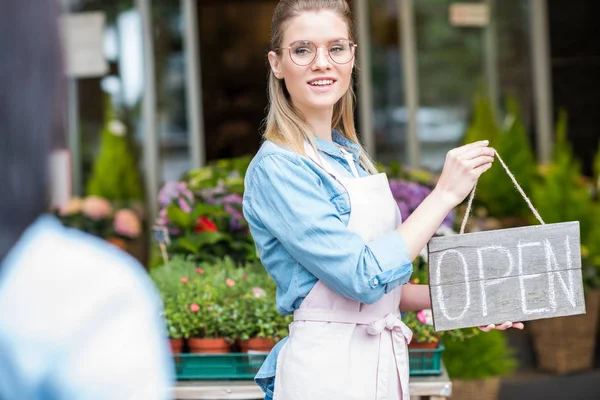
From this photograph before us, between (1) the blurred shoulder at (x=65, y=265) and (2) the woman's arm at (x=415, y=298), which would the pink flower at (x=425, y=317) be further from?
(1) the blurred shoulder at (x=65, y=265)

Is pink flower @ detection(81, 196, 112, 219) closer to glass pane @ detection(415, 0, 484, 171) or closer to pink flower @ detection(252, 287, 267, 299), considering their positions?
glass pane @ detection(415, 0, 484, 171)

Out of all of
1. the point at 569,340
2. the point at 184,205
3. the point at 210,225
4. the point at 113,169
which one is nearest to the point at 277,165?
the point at 210,225

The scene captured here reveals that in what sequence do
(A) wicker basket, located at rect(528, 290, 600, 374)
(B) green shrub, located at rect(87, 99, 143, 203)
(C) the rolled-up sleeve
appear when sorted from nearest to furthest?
(C) the rolled-up sleeve, (A) wicker basket, located at rect(528, 290, 600, 374), (B) green shrub, located at rect(87, 99, 143, 203)

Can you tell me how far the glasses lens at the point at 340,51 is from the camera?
1.59 meters

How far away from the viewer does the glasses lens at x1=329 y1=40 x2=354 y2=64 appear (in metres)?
1.59

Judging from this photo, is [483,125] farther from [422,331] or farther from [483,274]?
[483,274]

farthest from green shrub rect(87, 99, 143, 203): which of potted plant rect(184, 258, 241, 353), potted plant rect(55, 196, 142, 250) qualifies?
potted plant rect(184, 258, 241, 353)

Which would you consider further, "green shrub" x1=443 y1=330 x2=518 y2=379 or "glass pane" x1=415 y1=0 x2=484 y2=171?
"glass pane" x1=415 y1=0 x2=484 y2=171

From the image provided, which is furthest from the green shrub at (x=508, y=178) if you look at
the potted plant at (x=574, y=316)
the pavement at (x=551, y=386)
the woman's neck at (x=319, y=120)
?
the woman's neck at (x=319, y=120)

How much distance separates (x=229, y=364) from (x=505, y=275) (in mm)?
1050

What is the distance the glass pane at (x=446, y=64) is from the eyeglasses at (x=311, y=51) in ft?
16.4

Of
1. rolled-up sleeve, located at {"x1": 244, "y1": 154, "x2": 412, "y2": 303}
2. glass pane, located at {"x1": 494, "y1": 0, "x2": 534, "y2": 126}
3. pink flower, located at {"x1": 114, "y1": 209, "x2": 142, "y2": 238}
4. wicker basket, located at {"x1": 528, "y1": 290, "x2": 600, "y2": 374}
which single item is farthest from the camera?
glass pane, located at {"x1": 494, "y1": 0, "x2": 534, "y2": 126}

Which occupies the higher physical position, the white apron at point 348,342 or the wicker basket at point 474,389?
the white apron at point 348,342

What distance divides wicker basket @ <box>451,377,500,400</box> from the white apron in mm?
1688
